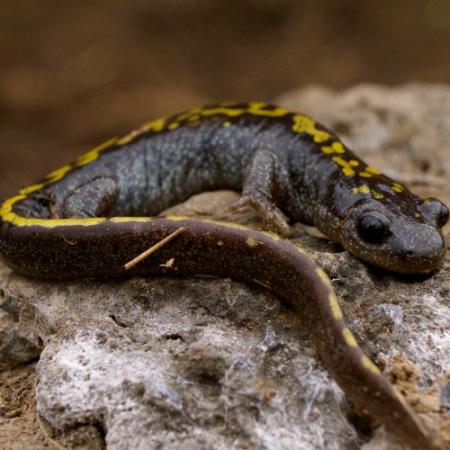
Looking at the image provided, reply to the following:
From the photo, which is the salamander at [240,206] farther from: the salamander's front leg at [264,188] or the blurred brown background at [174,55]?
the blurred brown background at [174,55]

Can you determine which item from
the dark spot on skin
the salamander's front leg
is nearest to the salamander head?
the salamander's front leg

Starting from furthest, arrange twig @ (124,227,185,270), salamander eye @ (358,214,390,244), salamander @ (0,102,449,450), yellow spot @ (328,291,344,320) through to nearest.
Answer: salamander eye @ (358,214,390,244) < twig @ (124,227,185,270) < salamander @ (0,102,449,450) < yellow spot @ (328,291,344,320)

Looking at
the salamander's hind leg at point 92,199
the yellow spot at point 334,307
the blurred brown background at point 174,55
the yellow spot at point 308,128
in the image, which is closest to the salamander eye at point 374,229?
the yellow spot at point 334,307

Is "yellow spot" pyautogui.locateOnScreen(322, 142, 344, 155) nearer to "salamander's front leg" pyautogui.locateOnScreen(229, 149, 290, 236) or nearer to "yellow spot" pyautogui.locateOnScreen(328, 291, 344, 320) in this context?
"salamander's front leg" pyautogui.locateOnScreen(229, 149, 290, 236)

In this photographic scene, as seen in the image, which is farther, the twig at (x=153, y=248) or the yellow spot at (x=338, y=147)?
the yellow spot at (x=338, y=147)

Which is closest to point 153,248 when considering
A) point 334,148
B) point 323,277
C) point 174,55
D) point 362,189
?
point 323,277

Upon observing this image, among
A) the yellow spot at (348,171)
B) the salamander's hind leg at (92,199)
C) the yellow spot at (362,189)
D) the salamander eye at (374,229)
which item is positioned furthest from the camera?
the salamander's hind leg at (92,199)

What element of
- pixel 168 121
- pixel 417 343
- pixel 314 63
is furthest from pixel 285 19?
pixel 417 343

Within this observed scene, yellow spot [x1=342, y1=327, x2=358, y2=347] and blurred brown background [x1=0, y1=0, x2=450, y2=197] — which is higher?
blurred brown background [x1=0, y1=0, x2=450, y2=197]
